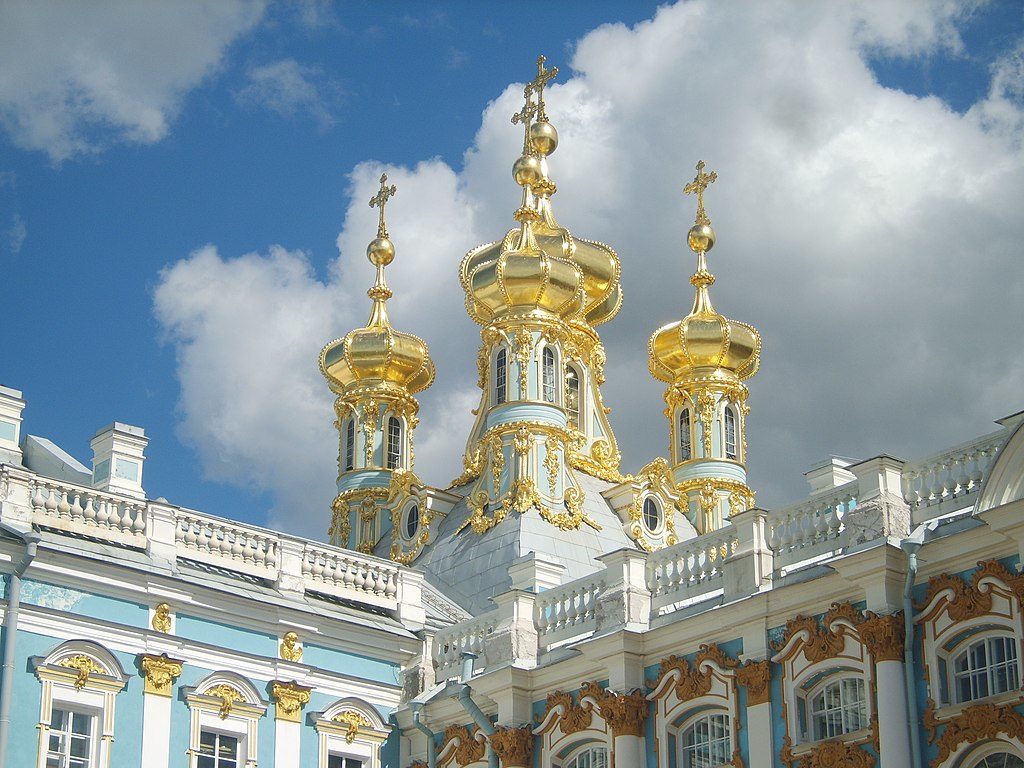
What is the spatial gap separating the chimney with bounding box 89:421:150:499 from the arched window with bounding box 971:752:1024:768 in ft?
39.1

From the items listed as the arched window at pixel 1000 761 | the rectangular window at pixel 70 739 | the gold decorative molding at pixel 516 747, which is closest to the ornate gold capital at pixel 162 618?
the rectangular window at pixel 70 739

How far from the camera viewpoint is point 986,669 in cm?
1919

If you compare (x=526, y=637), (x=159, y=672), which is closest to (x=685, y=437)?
(x=526, y=637)

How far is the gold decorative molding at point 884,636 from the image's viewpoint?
19.7 meters

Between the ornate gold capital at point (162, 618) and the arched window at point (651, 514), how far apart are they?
13397 millimetres

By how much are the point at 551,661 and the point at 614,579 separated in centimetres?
138

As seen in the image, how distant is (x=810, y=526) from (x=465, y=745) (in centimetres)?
599

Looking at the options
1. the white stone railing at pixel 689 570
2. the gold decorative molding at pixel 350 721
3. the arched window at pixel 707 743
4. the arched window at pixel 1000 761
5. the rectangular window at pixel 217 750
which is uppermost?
the white stone railing at pixel 689 570

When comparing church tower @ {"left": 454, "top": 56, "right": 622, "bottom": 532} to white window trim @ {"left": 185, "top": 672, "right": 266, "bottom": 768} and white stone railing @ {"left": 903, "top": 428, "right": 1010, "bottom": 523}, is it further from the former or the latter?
white stone railing @ {"left": 903, "top": 428, "right": 1010, "bottom": 523}

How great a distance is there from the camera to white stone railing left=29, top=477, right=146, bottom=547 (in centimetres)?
2316

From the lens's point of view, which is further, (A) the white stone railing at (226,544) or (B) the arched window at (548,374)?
(B) the arched window at (548,374)

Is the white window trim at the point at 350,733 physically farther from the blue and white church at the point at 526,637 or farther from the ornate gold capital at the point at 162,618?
the ornate gold capital at the point at 162,618

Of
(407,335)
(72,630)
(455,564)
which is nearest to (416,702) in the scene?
(72,630)

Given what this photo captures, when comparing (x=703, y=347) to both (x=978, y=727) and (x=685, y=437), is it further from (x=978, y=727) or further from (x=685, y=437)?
(x=978, y=727)
